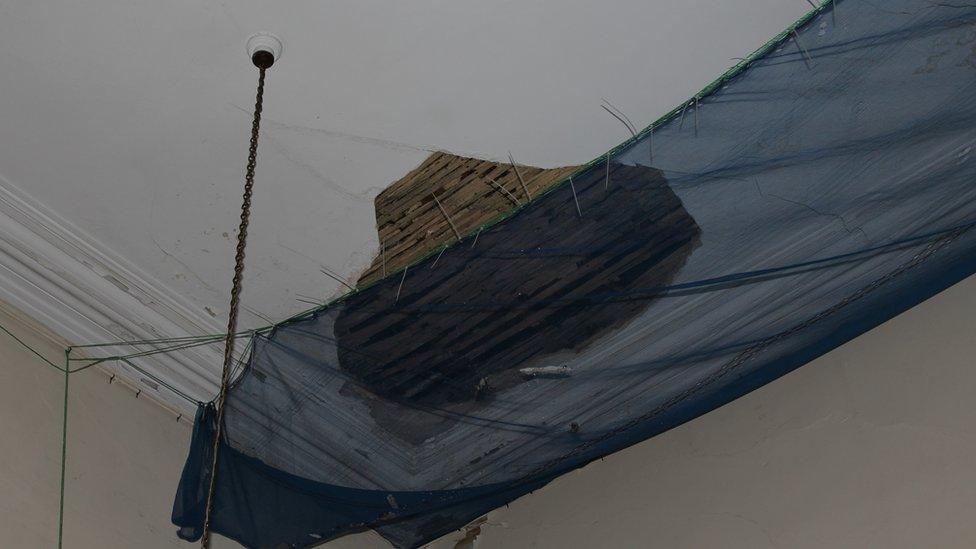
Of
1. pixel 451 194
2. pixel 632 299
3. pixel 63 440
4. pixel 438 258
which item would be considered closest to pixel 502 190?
pixel 451 194

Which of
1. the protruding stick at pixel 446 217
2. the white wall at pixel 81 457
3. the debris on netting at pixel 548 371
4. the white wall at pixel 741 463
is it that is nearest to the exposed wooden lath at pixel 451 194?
the protruding stick at pixel 446 217

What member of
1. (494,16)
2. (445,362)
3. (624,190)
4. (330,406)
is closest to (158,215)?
(330,406)

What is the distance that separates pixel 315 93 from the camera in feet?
6.81

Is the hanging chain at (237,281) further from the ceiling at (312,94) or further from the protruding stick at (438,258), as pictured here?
the protruding stick at (438,258)

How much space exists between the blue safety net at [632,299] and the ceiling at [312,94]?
Answer: 1.05ft

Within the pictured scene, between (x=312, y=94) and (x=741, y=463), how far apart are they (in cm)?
135

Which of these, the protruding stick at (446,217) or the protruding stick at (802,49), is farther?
the protruding stick at (446,217)

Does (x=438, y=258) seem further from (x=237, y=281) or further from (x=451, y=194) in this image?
(x=237, y=281)

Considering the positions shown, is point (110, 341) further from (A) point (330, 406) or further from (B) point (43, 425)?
(A) point (330, 406)

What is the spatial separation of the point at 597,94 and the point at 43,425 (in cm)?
155

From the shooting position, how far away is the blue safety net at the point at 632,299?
168cm

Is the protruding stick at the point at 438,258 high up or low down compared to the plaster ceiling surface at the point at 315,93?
down

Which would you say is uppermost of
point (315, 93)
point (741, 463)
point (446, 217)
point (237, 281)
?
point (315, 93)

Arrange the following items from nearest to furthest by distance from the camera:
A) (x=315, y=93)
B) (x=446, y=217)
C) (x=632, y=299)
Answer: (x=632, y=299), (x=315, y=93), (x=446, y=217)
